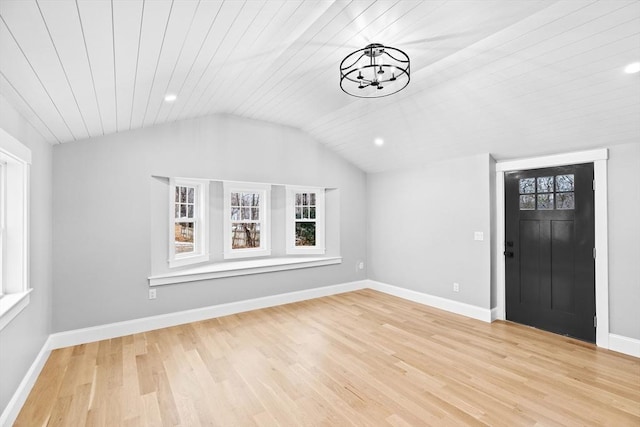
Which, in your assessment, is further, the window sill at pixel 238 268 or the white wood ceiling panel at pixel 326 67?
the window sill at pixel 238 268

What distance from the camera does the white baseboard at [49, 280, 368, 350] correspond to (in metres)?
3.29

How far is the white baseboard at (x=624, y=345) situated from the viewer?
302 centimetres

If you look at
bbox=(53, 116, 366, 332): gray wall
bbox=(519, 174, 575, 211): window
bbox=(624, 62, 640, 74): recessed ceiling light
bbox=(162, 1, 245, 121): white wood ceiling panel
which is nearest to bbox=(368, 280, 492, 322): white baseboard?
bbox=(519, 174, 575, 211): window

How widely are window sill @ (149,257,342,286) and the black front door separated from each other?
8.88 ft

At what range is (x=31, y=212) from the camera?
101 inches

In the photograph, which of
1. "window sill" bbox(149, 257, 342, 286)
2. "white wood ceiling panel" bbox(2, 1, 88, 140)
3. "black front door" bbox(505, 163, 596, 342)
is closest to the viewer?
"white wood ceiling panel" bbox(2, 1, 88, 140)

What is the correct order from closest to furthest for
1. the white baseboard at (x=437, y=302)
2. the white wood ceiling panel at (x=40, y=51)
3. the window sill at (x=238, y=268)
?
the white wood ceiling panel at (x=40, y=51)
the window sill at (x=238, y=268)
the white baseboard at (x=437, y=302)

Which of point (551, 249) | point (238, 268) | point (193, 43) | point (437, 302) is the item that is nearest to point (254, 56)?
point (193, 43)

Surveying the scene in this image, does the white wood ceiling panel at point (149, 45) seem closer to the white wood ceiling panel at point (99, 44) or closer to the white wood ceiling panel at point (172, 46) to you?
the white wood ceiling panel at point (172, 46)

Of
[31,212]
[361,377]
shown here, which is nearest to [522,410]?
[361,377]

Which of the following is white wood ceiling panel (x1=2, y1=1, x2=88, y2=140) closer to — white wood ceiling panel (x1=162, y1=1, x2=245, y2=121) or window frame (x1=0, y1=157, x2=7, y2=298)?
window frame (x1=0, y1=157, x2=7, y2=298)

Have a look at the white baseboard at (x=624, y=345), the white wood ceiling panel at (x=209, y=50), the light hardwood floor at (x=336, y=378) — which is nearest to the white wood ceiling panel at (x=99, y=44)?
the white wood ceiling panel at (x=209, y=50)

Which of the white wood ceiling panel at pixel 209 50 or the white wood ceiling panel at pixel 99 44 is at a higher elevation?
the white wood ceiling panel at pixel 209 50

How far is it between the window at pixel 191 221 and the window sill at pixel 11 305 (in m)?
1.77
